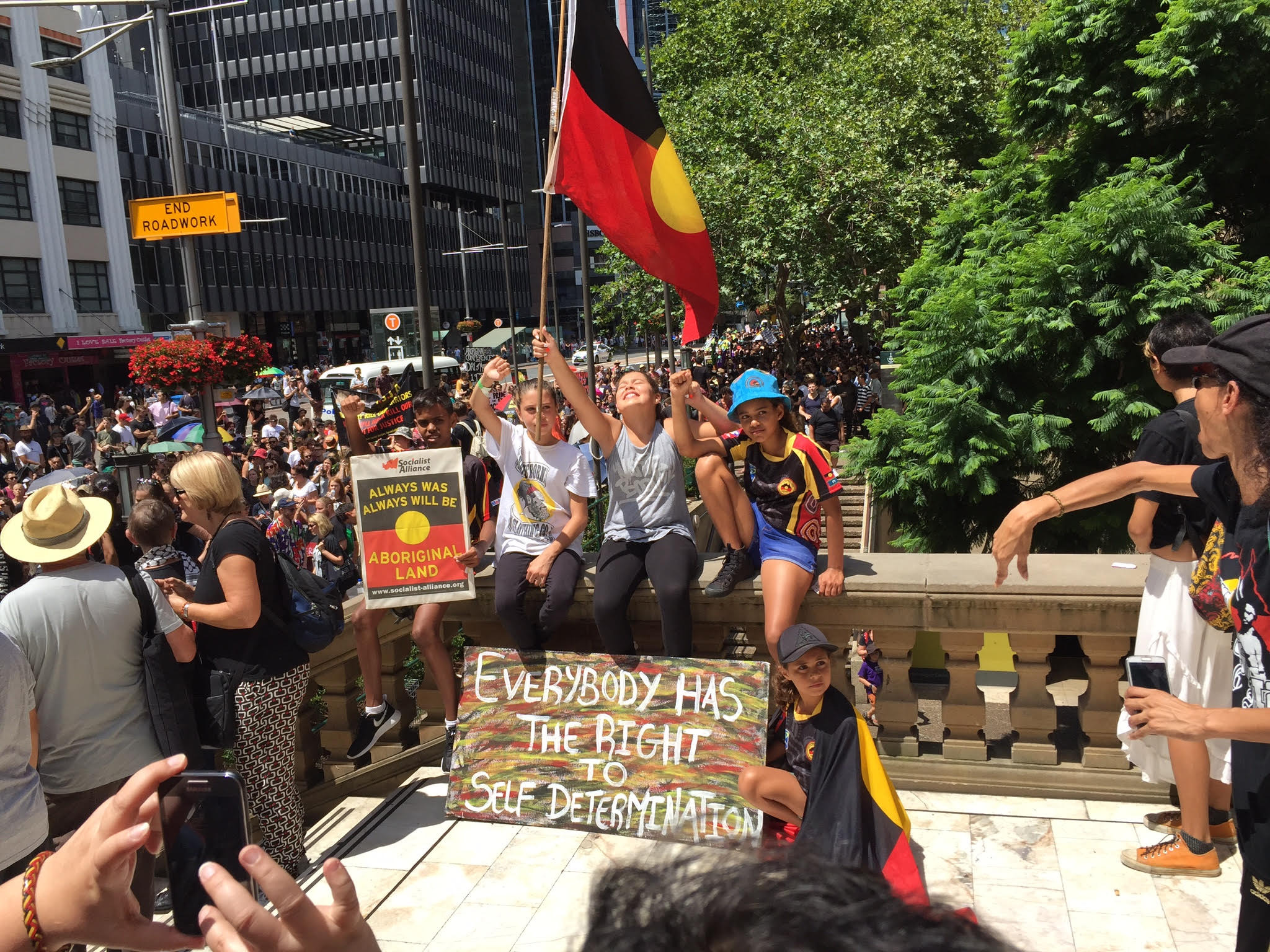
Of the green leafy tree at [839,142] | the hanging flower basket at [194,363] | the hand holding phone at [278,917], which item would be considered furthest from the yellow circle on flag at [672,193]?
the green leafy tree at [839,142]

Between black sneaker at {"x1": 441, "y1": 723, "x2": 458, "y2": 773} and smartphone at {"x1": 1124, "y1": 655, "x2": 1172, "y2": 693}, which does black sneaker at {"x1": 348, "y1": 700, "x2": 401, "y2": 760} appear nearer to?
black sneaker at {"x1": 441, "y1": 723, "x2": 458, "y2": 773}

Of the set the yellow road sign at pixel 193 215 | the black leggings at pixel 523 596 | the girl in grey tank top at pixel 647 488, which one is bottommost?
the black leggings at pixel 523 596

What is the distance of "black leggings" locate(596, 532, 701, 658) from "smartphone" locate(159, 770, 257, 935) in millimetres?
2408

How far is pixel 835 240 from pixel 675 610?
20.2 m

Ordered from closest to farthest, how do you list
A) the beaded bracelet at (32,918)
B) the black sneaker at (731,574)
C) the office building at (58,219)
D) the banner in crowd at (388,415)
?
the beaded bracelet at (32,918) < the black sneaker at (731,574) < the banner in crowd at (388,415) < the office building at (58,219)

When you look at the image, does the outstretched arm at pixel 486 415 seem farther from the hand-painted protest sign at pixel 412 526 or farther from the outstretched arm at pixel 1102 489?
the outstretched arm at pixel 1102 489

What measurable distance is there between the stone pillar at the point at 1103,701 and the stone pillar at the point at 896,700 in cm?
74

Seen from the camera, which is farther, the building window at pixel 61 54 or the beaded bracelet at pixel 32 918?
the building window at pixel 61 54

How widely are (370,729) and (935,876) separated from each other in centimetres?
278

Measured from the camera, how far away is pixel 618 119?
5586 mm

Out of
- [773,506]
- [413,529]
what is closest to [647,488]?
[773,506]

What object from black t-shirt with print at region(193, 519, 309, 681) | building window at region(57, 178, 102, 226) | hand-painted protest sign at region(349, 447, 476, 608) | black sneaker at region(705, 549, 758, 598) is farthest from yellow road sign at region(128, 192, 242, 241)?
building window at region(57, 178, 102, 226)

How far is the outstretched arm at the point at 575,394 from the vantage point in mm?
4730

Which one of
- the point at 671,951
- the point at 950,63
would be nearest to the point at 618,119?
the point at 671,951
